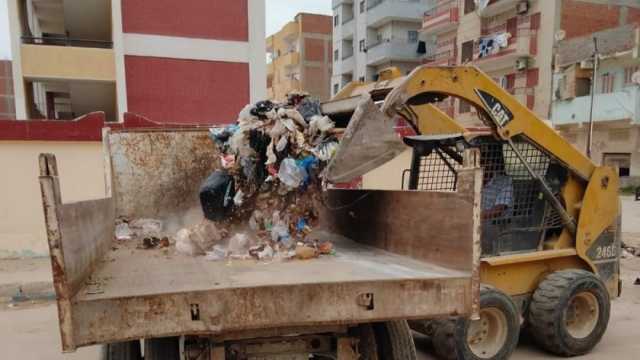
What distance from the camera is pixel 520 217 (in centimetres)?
438

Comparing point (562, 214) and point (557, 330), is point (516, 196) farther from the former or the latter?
point (557, 330)

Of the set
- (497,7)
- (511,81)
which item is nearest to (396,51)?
(497,7)

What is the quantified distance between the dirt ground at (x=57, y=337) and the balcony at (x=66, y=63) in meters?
7.36

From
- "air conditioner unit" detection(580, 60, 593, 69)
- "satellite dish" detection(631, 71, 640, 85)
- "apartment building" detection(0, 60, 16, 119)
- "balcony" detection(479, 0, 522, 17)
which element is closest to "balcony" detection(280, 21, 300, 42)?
"balcony" detection(479, 0, 522, 17)

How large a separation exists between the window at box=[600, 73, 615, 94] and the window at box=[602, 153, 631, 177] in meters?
3.01

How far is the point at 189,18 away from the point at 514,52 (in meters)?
17.7

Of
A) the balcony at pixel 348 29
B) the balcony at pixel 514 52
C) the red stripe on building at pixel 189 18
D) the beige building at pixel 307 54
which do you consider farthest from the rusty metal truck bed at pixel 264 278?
the beige building at pixel 307 54

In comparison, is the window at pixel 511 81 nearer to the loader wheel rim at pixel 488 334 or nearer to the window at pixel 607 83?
the window at pixel 607 83

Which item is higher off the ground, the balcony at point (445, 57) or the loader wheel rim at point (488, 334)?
the balcony at point (445, 57)

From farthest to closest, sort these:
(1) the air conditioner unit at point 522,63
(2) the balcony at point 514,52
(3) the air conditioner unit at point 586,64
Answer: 1. (1) the air conditioner unit at point 522,63
2. (2) the balcony at point 514,52
3. (3) the air conditioner unit at point 586,64

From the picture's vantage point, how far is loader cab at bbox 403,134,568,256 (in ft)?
13.9

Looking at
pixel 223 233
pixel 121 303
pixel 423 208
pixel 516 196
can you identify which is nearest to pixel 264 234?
pixel 223 233

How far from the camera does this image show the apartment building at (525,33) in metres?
23.5

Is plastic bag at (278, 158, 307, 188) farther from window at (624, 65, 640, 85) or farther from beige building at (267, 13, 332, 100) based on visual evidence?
beige building at (267, 13, 332, 100)
